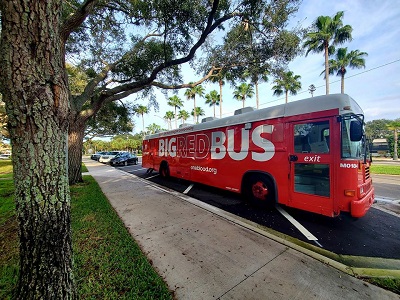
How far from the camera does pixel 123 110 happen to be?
503 inches

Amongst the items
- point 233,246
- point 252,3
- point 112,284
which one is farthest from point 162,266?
point 252,3

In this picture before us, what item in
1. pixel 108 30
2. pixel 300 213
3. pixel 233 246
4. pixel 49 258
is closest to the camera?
pixel 49 258

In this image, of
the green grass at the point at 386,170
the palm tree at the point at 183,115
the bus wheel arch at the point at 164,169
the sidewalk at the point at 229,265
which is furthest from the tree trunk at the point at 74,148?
the palm tree at the point at 183,115

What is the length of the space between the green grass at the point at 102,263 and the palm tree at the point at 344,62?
2478cm

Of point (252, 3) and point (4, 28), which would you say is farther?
point (252, 3)

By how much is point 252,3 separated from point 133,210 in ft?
25.4

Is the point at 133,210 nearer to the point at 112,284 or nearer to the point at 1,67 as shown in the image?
the point at 112,284

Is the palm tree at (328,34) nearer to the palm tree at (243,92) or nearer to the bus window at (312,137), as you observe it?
the palm tree at (243,92)

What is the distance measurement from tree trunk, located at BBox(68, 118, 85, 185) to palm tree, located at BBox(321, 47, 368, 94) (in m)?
24.5

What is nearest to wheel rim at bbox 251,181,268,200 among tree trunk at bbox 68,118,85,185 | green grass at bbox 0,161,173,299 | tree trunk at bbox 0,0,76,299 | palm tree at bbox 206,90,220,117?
green grass at bbox 0,161,173,299

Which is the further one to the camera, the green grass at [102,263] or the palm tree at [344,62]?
the palm tree at [344,62]

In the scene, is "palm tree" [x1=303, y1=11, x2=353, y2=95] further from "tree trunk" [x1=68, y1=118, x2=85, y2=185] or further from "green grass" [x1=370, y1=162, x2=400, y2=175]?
"tree trunk" [x1=68, y1=118, x2=85, y2=185]

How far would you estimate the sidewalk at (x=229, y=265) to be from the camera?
2195mm

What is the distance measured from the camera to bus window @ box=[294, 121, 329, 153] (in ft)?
12.6
